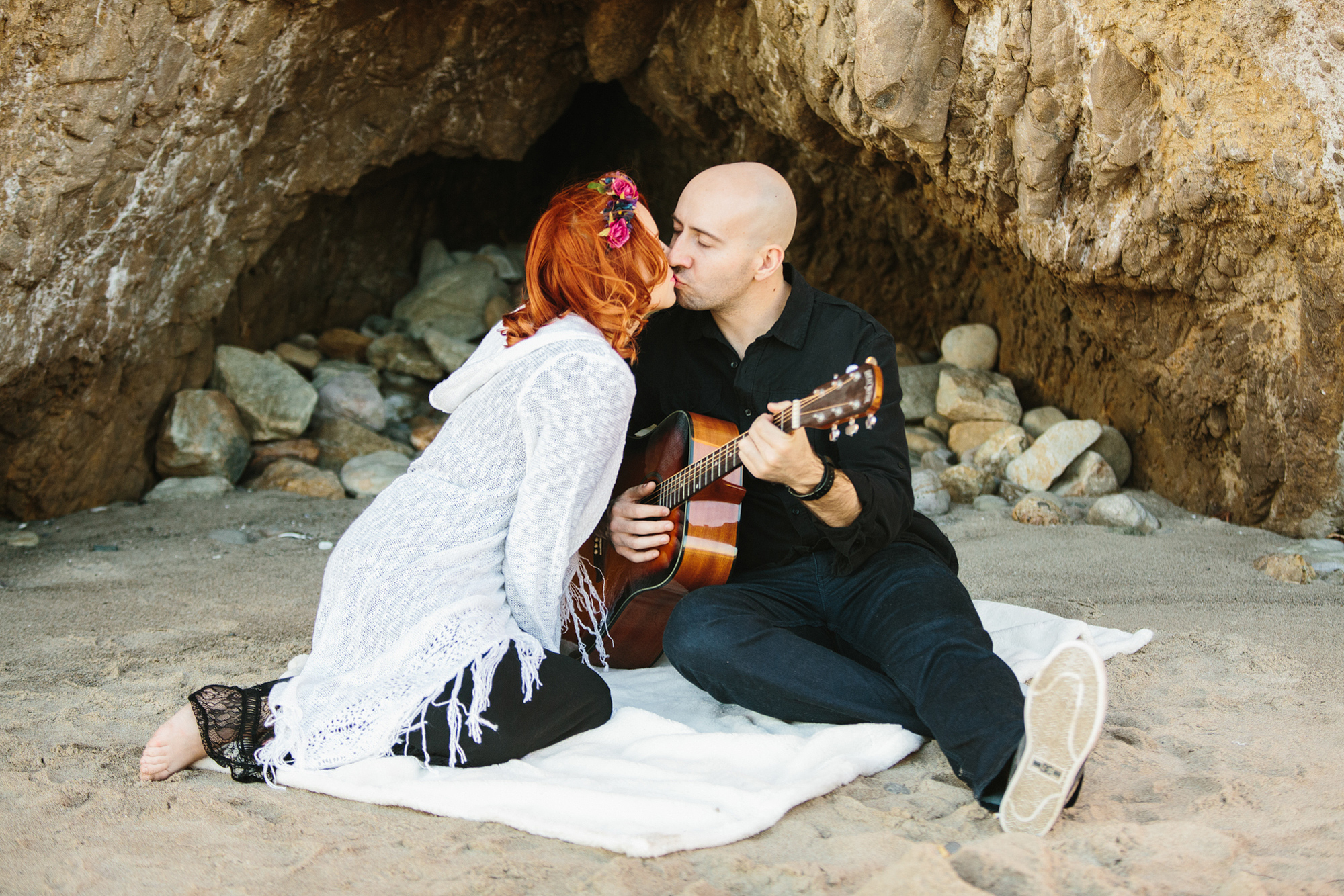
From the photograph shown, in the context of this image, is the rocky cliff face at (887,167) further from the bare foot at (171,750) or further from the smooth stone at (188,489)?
the bare foot at (171,750)

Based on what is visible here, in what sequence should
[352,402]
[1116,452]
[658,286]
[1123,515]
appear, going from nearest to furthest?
1. [658,286]
2. [1123,515]
3. [1116,452]
4. [352,402]

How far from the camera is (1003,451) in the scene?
18.2ft

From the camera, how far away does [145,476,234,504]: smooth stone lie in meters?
5.38

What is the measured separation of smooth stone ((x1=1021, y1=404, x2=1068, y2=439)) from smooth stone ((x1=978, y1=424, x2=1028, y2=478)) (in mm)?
141

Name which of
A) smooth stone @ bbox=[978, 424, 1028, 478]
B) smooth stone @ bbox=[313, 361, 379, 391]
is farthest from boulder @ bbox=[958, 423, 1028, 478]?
smooth stone @ bbox=[313, 361, 379, 391]

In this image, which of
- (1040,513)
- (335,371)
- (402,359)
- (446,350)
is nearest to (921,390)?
(1040,513)

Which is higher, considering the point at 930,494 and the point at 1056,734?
the point at 1056,734

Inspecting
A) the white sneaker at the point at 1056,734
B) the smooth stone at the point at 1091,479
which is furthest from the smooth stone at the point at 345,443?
the white sneaker at the point at 1056,734

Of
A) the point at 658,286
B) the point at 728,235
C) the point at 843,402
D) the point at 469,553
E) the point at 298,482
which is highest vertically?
the point at 728,235

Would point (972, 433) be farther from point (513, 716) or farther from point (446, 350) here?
point (513, 716)

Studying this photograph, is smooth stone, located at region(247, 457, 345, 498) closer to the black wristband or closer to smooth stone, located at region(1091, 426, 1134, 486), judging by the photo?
the black wristband

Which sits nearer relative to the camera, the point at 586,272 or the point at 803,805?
the point at 803,805

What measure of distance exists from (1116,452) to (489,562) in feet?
12.5

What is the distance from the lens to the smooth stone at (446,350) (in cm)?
718
